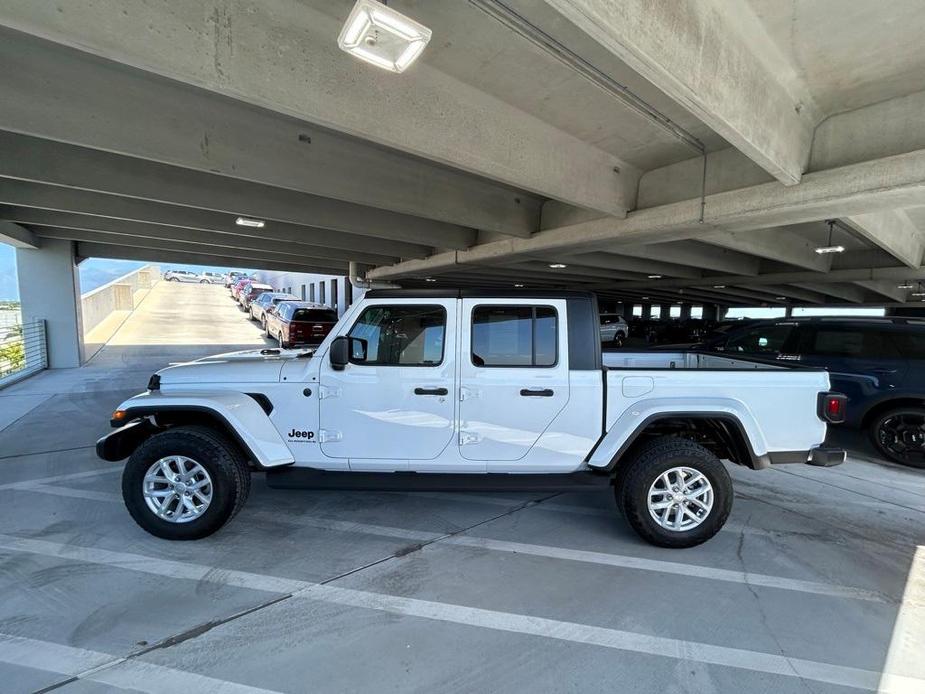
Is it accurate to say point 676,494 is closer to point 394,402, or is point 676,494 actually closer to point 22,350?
point 394,402

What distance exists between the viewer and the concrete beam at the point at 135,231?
9.14 meters

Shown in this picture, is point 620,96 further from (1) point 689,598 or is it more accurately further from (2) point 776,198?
(1) point 689,598

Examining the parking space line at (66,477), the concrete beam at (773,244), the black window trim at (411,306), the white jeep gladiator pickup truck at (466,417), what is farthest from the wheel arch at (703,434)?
the parking space line at (66,477)

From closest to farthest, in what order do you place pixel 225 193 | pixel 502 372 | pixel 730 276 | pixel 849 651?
pixel 849 651, pixel 502 372, pixel 225 193, pixel 730 276

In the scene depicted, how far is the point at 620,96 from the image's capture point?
430 cm

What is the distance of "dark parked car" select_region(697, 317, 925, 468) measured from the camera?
590cm

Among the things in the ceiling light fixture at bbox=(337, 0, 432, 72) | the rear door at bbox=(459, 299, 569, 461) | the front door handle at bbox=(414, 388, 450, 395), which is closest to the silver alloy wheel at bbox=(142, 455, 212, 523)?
the front door handle at bbox=(414, 388, 450, 395)

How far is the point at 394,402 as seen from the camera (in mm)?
3602

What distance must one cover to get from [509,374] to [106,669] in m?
3.04

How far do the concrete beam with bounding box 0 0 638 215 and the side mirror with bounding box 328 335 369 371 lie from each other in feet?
6.53

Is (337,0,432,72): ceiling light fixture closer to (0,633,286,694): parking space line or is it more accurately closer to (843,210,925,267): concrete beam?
(0,633,286,694): parking space line

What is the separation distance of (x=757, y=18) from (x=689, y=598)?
14.3ft

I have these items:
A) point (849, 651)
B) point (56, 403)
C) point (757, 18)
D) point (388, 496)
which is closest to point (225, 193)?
point (56, 403)

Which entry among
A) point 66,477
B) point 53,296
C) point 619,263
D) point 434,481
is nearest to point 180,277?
point 53,296
